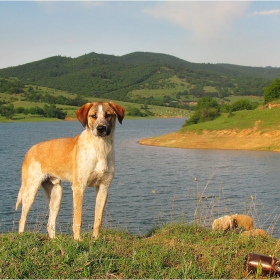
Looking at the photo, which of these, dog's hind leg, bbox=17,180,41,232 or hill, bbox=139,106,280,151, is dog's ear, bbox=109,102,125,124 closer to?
dog's hind leg, bbox=17,180,41,232

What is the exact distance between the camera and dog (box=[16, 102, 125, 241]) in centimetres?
717

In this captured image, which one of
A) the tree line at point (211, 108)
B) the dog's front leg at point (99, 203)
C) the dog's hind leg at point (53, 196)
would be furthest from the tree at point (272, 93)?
the dog's front leg at point (99, 203)

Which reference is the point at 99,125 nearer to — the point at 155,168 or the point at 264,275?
the point at 264,275

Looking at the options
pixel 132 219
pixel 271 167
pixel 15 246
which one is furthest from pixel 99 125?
pixel 271 167

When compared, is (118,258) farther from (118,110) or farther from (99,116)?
(118,110)

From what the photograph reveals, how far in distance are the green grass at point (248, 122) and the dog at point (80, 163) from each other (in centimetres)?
4992

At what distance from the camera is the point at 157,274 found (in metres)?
5.73

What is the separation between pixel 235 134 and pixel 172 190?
34132mm

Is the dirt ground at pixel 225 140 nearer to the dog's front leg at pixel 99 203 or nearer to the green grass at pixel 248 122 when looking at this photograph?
the green grass at pixel 248 122

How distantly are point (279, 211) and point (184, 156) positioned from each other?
2947cm

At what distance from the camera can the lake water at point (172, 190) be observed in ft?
50.3

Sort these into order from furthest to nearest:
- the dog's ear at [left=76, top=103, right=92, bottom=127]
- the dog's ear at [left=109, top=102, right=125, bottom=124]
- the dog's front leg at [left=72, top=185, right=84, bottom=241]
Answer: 1. the dog's front leg at [left=72, top=185, right=84, bottom=241]
2. the dog's ear at [left=109, top=102, right=125, bottom=124]
3. the dog's ear at [left=76, top=103, right=92, bottom=127]

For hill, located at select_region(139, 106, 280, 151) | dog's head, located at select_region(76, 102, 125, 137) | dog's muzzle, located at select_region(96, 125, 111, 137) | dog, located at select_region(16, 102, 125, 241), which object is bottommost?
hill, located at select_region(139, 106, 280, 151)

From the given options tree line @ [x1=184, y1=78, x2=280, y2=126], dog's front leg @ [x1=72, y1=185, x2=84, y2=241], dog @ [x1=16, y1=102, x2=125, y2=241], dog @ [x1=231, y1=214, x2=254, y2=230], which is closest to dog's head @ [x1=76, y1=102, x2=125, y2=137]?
dog @ [x1=16, y1=102, x2=125, y2=241]
